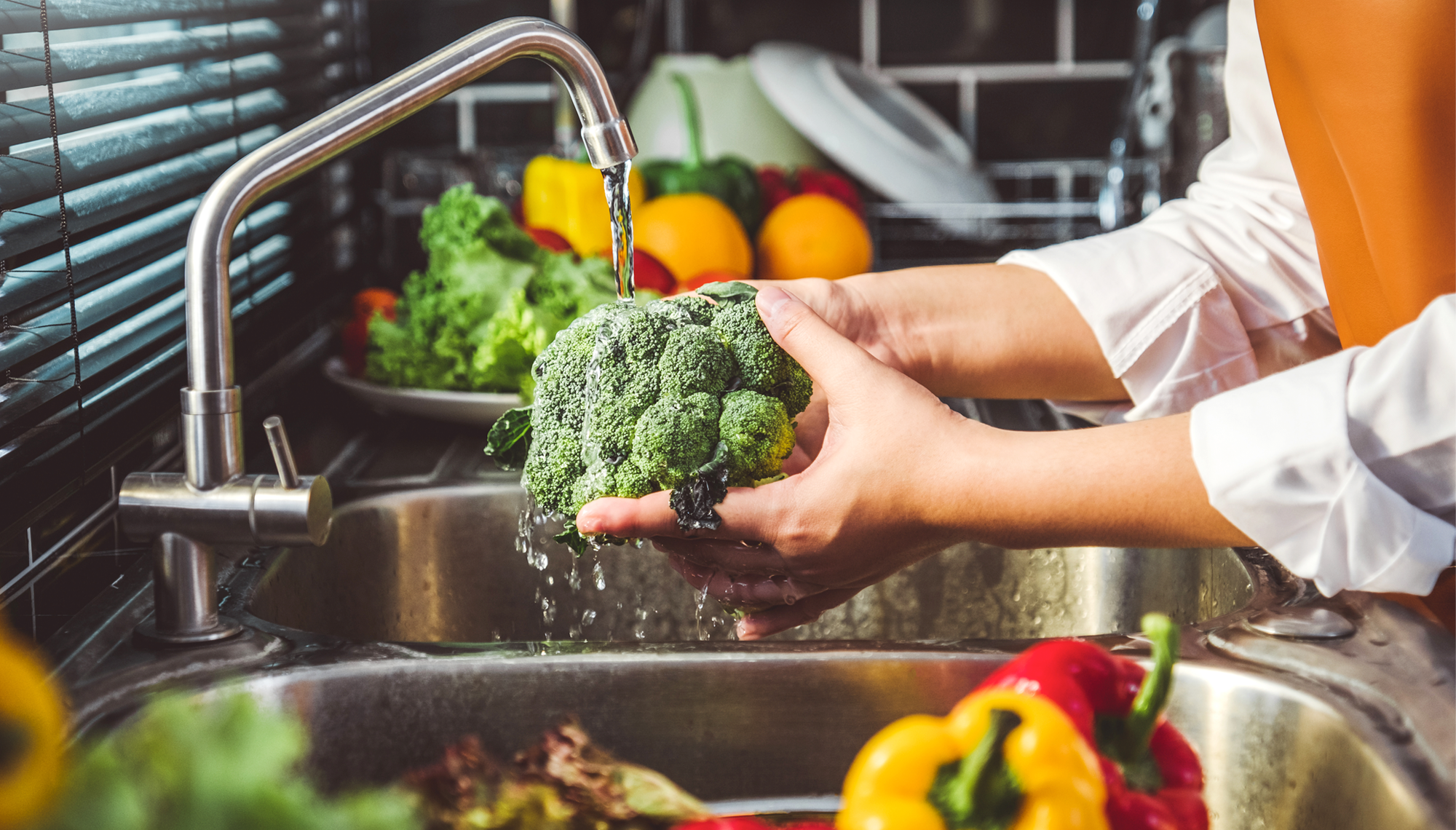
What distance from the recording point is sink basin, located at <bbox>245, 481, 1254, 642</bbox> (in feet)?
3.41

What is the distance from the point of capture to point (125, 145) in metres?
0.95

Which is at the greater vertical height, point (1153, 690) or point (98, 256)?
point (98, 256)

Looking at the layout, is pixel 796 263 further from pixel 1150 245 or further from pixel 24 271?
pixel 24 271

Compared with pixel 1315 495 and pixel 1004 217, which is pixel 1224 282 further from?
pixel 1004 217

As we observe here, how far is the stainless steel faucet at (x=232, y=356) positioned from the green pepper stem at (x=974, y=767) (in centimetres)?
44

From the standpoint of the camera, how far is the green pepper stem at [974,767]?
0.40 m

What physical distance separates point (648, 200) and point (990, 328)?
2.70 ft

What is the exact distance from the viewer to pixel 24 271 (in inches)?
30.1

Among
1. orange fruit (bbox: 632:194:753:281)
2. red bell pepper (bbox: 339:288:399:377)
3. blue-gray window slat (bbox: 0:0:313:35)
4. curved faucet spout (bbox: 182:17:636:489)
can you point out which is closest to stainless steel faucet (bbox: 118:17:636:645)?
curved faucet spout (bbox: 182:17:636:489)

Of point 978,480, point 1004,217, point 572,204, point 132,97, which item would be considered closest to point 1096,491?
point 978,480

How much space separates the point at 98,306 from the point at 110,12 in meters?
0.25

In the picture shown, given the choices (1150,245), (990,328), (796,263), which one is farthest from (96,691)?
(796,263)

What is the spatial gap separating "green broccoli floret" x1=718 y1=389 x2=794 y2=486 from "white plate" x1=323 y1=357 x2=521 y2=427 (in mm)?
446

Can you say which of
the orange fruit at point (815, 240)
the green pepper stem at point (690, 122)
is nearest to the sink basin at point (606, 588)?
the orange fruit at point (815, 240)
